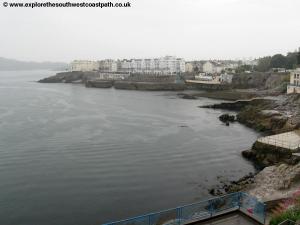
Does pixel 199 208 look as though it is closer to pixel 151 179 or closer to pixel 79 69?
pixel 151 179

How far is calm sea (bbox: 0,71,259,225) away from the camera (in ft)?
36.4

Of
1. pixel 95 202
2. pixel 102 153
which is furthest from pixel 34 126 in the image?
pixel 95 202

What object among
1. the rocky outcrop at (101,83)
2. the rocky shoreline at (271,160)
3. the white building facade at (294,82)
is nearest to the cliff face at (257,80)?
the white building facade at (294,82)

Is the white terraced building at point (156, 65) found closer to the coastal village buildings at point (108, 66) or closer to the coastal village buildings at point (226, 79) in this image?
the coastal village buildings at point (108, 66)

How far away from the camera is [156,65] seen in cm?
8719

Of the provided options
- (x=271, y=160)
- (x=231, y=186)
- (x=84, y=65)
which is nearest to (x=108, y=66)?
(x=84, y=65)

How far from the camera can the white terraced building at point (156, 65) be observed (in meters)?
83.6

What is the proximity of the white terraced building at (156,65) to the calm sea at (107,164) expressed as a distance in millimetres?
56145

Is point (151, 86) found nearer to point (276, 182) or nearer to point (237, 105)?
point (237, 105)

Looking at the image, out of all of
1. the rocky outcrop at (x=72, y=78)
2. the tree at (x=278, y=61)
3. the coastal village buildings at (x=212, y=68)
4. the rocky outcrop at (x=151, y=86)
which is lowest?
the rocky outcrop at (x=151, y=86)

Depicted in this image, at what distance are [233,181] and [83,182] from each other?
560 centimetres

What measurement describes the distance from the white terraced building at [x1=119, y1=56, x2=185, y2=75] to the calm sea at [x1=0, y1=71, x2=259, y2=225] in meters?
56.1

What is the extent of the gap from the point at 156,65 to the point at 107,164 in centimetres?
7357

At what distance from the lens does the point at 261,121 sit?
926 inches
